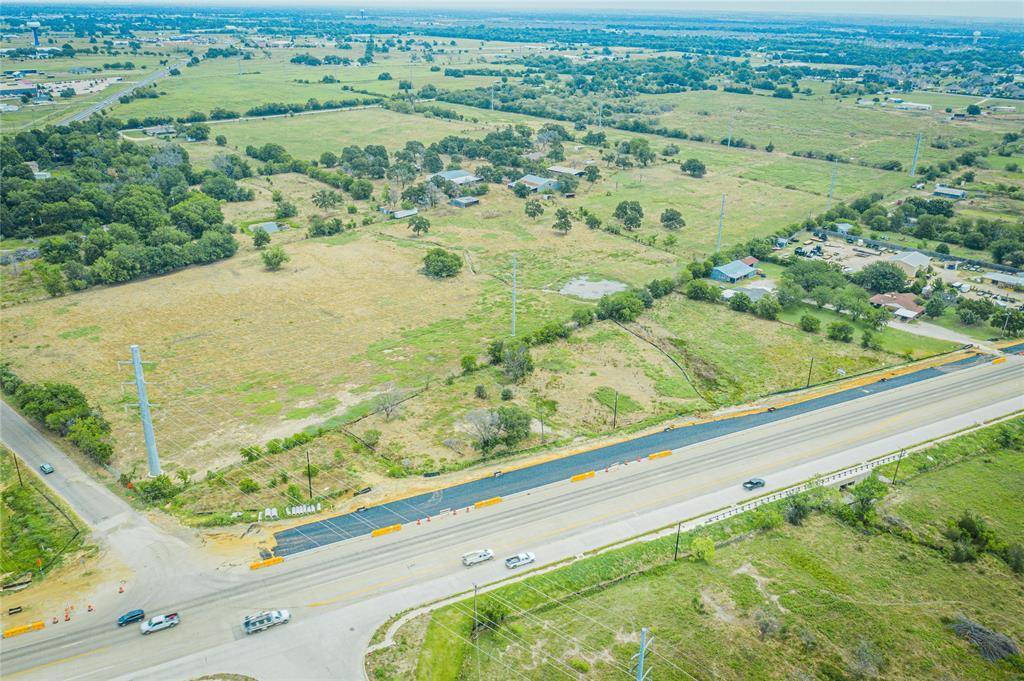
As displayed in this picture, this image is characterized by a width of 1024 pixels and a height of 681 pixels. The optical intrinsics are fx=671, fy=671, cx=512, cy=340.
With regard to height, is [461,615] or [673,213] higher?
[673,213]

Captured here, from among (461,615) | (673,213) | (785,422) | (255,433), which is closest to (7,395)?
(255,433)

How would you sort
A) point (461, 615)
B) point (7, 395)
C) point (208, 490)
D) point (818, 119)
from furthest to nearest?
point (818, 119), point (7, 395), point (208, 490), point (461, 615)

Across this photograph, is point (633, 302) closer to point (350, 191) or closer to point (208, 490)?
point (208, 490)

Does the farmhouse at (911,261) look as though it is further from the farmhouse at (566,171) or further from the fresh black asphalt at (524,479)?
the farmhouse at (566,171)

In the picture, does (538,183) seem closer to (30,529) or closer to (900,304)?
(900,304)

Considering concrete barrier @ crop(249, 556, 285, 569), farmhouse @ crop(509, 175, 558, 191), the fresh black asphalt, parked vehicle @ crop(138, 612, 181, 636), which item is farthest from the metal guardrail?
farmhouse @ crop(509, 175, 558, 191)

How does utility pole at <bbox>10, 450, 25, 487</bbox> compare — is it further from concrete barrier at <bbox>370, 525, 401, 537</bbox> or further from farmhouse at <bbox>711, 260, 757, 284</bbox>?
farmhouse at <bbox>711, 260, 757, 284</bbox>
